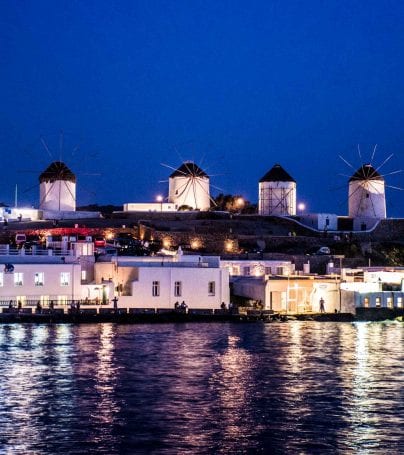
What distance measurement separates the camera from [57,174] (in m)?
81.4

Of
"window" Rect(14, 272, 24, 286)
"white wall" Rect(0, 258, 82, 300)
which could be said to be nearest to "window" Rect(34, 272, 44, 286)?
"white wall" Rect(0, 258, 82, 300)

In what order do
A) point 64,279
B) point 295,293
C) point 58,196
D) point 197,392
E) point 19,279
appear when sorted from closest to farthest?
point 197,392, point 19,279, point 64,279, point 295,293, point 58,196

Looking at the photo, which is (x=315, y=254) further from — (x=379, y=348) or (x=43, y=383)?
(x=43, y=383)

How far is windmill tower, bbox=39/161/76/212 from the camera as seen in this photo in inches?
3199

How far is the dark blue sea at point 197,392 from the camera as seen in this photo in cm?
2009

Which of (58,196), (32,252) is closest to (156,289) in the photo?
(32,252)

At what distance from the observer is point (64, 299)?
44.6m

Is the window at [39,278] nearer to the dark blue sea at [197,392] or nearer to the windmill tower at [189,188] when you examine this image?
the dark blue sea at [197,392]

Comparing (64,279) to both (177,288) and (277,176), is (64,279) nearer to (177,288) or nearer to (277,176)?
(177,288)

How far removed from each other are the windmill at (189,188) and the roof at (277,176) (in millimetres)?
5183

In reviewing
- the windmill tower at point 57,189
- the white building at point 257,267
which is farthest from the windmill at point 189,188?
the white building at point 257,267

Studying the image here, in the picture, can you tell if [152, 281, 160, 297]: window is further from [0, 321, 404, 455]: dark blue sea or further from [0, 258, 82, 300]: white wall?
[0, 321, 404, 455]: dark blue sea

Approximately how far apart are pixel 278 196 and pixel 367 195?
7.66 m

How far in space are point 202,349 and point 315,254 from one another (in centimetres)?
2974
